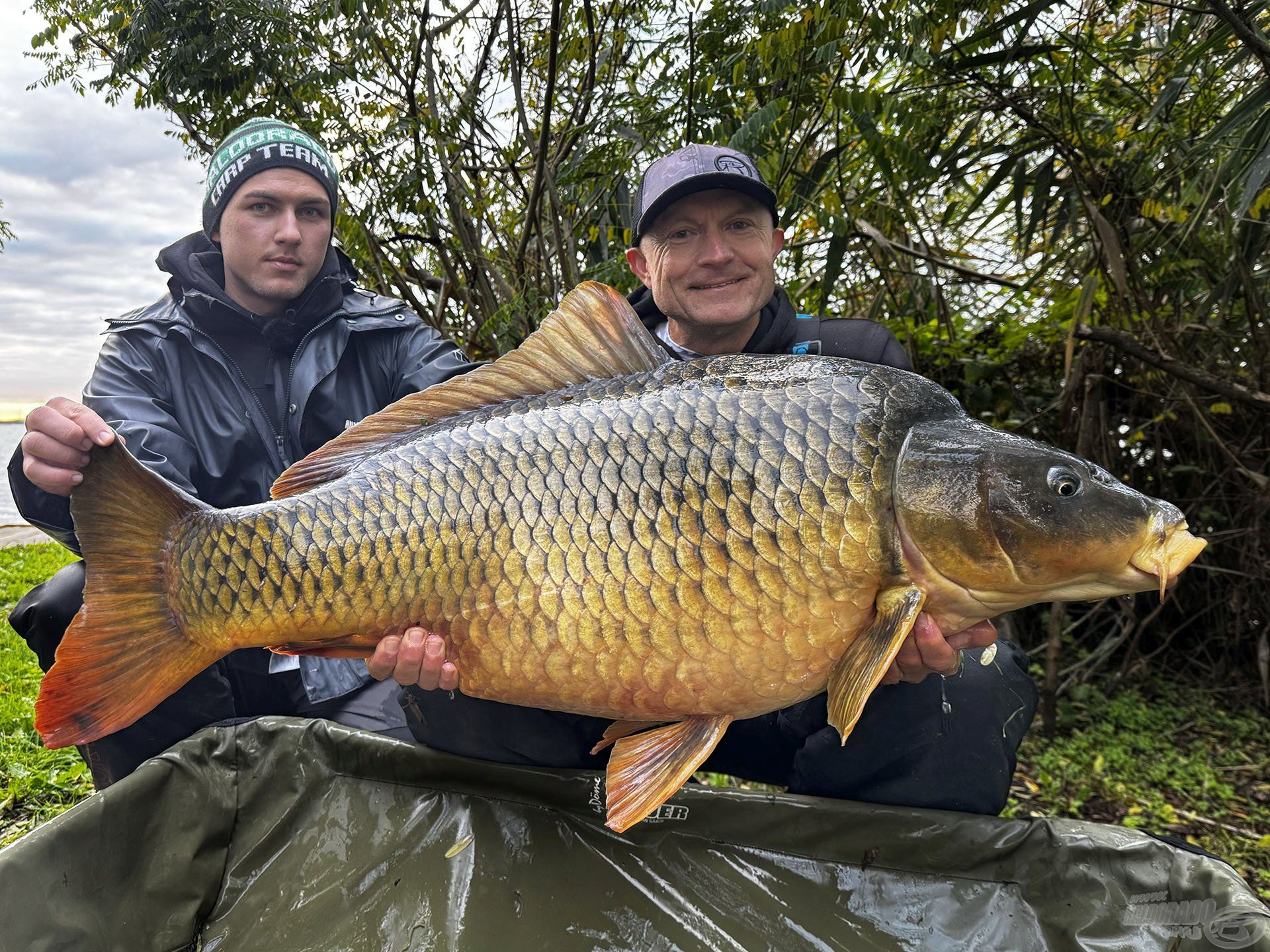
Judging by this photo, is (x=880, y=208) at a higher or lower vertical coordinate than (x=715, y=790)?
higher

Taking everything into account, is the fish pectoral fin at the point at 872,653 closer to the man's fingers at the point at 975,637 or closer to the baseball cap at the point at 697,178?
the man's fingers at the point at 975,637

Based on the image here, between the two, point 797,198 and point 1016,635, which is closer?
point 797,198

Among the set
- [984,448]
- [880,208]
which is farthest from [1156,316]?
[984,448]

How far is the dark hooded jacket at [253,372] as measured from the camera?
6.13 ft

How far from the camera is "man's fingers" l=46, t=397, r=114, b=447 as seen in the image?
3.81 ft

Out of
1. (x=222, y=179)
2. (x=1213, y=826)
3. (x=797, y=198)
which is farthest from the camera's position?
(x=797, y=198)

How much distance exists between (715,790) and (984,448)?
0.68 m

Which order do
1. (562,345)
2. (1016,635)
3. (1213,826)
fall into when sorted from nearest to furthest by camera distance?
(562,345)
(1213,826)
(1016,635)

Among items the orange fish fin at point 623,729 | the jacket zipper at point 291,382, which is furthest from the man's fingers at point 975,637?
the jacket zipper at point 291,382

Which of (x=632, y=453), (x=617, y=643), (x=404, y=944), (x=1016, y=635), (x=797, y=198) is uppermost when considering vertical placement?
(x=797, y=198)

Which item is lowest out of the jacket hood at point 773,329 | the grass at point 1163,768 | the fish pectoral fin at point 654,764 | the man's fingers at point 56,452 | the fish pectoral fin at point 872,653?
the grass at point 1163,768

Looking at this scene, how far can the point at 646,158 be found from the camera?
2.95 meters

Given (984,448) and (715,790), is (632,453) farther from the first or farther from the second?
(715,790)

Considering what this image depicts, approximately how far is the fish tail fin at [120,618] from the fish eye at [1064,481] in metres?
1.16
